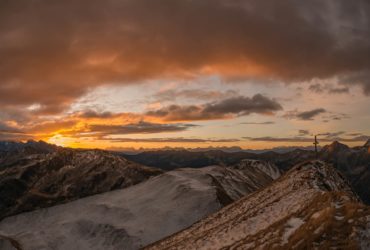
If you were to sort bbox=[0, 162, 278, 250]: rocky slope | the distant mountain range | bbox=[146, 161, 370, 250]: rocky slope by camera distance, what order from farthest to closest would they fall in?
bbox=[0, 162, 278, 250]: rocky slope → the distant mountain range → bbox=[146, 161, 370, 250]: rocky slope

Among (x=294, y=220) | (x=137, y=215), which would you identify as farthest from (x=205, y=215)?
(x=294, y=220)

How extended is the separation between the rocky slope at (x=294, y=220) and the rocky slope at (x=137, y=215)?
40769 millimetres

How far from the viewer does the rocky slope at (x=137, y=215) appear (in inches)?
3905

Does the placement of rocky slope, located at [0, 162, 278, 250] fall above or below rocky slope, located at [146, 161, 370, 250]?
below

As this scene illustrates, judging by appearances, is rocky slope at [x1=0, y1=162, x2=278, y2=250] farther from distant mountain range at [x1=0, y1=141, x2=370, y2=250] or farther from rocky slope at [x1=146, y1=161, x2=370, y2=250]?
rocky slope at [x1=146, y1=161, x2=370, y2=250]

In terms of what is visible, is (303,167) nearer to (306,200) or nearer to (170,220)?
(306,200)

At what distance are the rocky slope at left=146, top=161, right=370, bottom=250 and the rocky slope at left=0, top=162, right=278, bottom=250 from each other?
4077 cm

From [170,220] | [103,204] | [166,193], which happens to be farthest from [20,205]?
[170,220]

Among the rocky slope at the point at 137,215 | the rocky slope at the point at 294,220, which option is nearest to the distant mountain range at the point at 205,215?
the rocky slope at the point at 294,220

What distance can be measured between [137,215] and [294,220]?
81726mm

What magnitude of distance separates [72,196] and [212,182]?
322 feet

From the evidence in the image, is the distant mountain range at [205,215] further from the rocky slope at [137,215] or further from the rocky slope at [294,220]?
the rocky slope at [137,215]

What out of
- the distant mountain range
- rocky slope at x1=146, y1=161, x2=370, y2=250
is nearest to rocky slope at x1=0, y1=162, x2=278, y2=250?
the distant mountain range

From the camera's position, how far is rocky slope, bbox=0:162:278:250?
325ft
